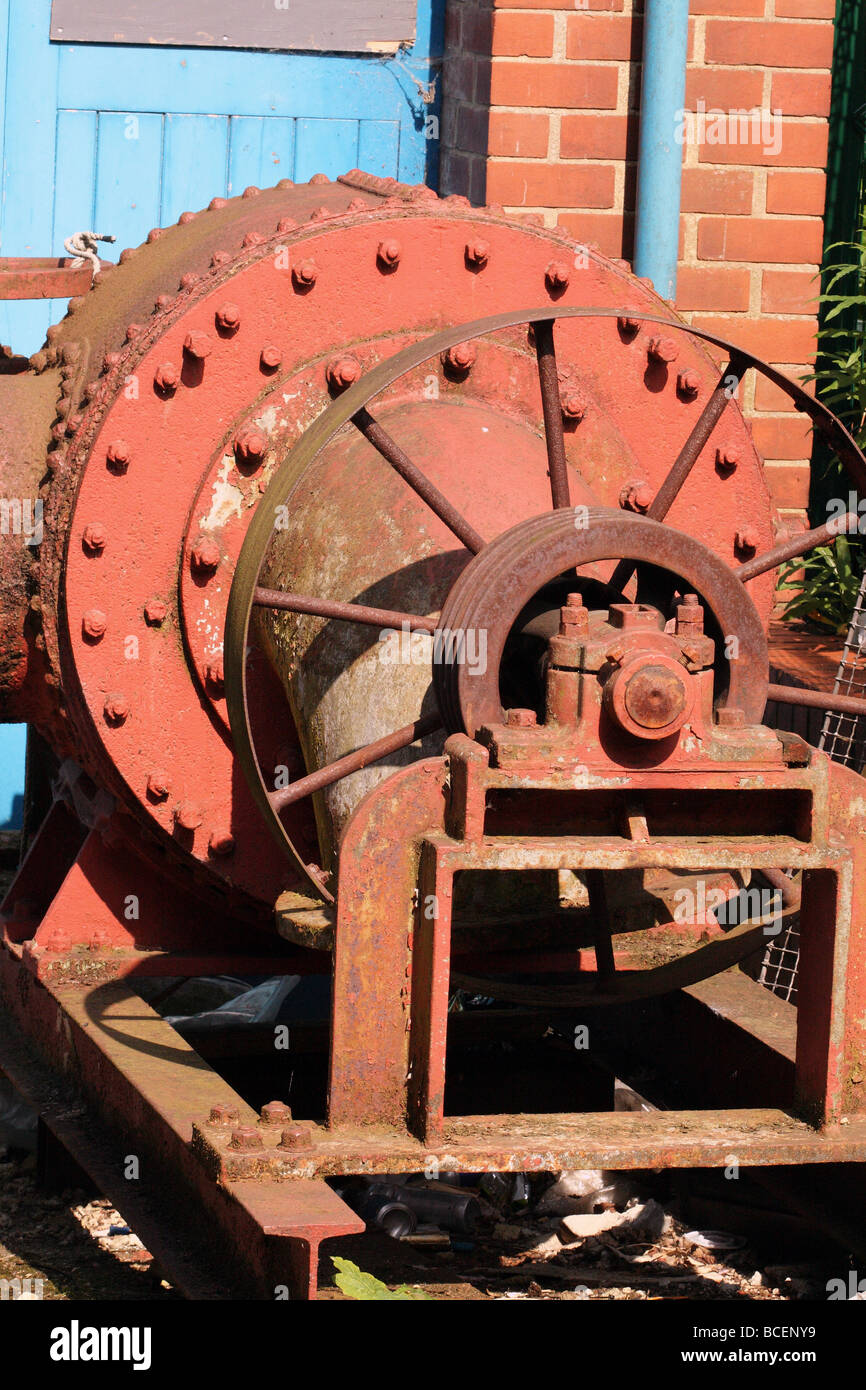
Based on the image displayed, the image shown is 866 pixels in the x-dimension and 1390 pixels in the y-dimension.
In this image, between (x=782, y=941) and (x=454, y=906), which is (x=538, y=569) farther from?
(x=782, y=941)

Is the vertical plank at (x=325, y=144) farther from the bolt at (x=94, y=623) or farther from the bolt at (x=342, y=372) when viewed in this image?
the bolt at (x=94, y=623)

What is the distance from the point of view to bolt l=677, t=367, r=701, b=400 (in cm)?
335

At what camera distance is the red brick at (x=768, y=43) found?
4.83 m

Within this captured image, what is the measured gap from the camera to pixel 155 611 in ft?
10.4

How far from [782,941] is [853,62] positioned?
2.56 metres

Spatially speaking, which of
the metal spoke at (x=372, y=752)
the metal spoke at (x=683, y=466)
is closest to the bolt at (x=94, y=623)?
the metal spoke at (x=372, y=752)

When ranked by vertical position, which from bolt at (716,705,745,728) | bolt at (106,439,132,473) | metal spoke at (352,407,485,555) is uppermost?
bolt at (106,439,132,473)

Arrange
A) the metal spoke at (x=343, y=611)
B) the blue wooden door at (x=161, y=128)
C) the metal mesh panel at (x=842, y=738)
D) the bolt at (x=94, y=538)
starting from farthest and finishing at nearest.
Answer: the blue wooden door at (x=161, y=128), the metal mesh panel at (x=842, y=738), the bolt at (x=94, y=538), the metal spoke at (x=343, y=611)

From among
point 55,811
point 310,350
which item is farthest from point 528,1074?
point 310,350

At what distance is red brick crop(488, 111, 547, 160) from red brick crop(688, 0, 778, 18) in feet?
1.51

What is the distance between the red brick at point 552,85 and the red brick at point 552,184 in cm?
16

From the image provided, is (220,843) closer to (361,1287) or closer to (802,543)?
(361,1287)

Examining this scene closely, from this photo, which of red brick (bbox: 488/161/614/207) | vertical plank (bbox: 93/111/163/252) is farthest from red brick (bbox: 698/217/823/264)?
vertical plank (bbox: 93/111/163/252)

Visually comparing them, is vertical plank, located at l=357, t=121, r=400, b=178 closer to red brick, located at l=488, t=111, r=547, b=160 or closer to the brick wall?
the brick wall
